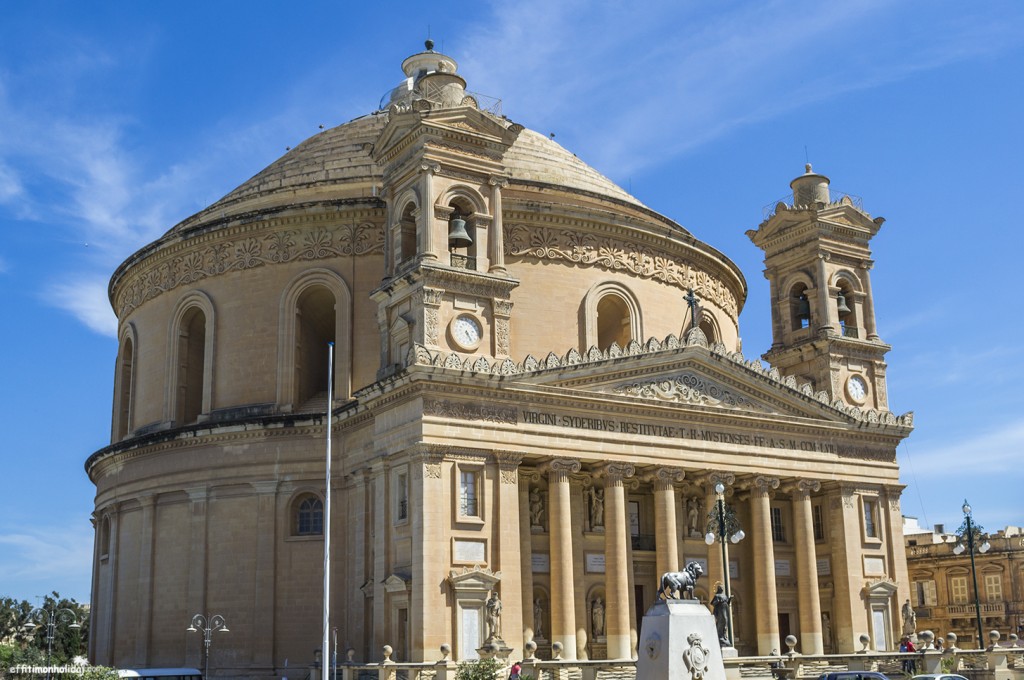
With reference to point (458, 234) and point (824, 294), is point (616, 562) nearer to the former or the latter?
point (458, 234)

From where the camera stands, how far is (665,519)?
125ft

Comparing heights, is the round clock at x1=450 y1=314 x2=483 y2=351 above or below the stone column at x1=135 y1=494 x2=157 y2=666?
above

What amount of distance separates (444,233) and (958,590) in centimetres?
4323

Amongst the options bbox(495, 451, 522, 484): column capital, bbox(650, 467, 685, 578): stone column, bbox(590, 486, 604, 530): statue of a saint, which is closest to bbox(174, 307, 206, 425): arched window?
bbox(495, 451, 522, 484): column capital

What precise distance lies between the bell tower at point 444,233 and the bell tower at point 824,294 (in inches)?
591

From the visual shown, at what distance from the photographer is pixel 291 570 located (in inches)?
1565

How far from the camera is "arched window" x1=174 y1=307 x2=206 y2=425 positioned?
44500mm

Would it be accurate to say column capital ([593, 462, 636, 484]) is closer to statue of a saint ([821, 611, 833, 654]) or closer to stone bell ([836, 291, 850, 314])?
statue of a saint ([821, 611, 833, 654])

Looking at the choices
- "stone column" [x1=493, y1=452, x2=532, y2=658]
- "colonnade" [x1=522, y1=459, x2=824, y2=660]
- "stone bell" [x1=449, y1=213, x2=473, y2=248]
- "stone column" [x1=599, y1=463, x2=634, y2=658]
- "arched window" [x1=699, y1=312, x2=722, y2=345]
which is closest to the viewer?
"stone column" [x1=493, y1=452, x2=532, y2=658]

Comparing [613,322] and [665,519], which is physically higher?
[613,322]

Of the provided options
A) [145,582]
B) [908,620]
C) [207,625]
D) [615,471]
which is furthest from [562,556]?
[145,582]

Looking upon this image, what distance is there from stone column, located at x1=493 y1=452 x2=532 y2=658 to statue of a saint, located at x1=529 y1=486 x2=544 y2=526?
2.10m

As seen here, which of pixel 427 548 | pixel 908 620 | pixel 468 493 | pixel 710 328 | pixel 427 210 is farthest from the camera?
pixel 710 328

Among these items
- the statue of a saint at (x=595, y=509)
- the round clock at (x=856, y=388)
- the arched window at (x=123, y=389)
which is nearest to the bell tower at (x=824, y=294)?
the round clock at (x=856, y=388)
